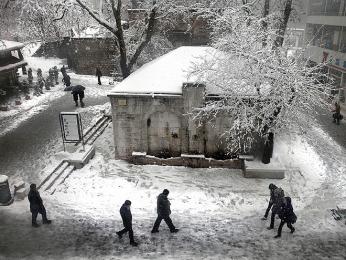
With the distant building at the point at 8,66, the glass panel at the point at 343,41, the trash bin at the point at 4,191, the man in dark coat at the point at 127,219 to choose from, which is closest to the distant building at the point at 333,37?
the glass panel at the point at 343,41

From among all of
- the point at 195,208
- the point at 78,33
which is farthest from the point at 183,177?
the point at 78,33

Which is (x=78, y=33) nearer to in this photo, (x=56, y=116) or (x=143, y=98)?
(x=56, y=116)

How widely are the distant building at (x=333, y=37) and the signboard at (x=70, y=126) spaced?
19.0m

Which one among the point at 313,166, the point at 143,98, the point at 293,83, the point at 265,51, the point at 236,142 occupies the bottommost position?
the point at 313,166

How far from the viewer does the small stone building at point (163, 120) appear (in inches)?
576

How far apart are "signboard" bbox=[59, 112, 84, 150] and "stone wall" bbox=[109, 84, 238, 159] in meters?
1.65

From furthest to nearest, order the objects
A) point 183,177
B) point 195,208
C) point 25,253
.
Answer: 1. point 183,177
2. point 195,208
3. point 25,253

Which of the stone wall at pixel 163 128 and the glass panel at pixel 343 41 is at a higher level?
the glass panel at pixel 343 41

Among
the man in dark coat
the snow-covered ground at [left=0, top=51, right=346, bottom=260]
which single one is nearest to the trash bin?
the snow-covered ground at [left=0, top=51, right=346, bottom=260]

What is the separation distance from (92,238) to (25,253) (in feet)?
6.52

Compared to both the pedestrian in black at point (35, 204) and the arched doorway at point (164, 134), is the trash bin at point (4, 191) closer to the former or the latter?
the pedestrian in black at point (35, 204)

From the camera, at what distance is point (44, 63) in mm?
37812

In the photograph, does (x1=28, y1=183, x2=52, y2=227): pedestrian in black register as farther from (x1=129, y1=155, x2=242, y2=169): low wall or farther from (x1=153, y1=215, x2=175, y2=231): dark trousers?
(x1=129, y1=155, x2=242, y2=169): low wall

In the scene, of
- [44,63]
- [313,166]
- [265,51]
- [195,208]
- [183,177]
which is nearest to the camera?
[195,208]
